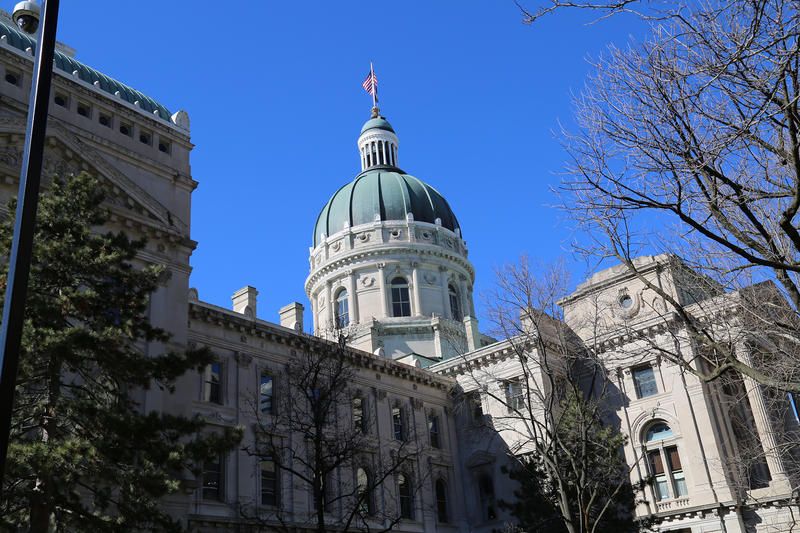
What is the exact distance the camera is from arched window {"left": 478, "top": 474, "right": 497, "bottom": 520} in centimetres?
4150

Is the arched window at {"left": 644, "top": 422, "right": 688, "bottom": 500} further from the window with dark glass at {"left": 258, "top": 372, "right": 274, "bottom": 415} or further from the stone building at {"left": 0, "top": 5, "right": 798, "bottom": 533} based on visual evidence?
the window with dark glass at {"left": 258, "top": 372, "right": 274, "bottom": 415}

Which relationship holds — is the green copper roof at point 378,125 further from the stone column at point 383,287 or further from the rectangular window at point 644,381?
the rectangular window at point 644,381

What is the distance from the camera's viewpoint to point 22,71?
25.1m

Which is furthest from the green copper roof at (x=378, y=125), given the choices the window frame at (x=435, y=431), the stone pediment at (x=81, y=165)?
the stone pediment at (x=81, y=165)

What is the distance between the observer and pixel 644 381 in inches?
1599

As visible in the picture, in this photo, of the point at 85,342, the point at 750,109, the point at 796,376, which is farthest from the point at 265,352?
the point at 750,109

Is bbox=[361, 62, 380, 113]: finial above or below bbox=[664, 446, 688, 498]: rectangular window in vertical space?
above

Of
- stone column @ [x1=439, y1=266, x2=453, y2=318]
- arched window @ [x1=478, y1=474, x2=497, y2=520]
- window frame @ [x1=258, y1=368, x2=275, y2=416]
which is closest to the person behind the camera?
window frame @ [x1=258, y1=368, x2=275, y2=416]

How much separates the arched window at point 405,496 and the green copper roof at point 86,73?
20.8 metres

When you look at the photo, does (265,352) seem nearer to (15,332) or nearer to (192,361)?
(192,361)

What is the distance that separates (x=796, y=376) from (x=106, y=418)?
16.2m

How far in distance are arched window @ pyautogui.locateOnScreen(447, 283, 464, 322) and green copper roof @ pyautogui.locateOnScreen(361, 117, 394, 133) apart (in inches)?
775

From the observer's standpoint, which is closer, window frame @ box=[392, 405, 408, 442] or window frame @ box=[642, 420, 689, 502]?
window frame @ box=[642, 420, 689, 502]

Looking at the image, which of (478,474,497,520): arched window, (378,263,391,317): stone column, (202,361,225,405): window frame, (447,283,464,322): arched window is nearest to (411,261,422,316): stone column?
(378,263,391,317): stone column
